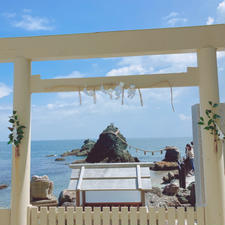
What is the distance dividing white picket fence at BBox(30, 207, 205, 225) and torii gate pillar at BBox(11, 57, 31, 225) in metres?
0.16

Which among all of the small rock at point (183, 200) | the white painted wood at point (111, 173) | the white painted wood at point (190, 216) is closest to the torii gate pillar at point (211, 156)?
the white painted wood at point (190, 216)

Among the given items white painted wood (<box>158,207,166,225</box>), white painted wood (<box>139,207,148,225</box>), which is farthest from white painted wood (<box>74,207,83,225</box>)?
white painted wood (<box>158,207,166,225</box>)

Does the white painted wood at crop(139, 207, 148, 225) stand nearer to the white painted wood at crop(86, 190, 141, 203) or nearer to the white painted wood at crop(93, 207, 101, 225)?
the white painted wood at crop(93, 207, 101, 225)

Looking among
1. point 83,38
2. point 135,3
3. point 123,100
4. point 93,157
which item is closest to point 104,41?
point 83,38

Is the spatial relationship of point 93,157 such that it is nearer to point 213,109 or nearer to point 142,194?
point 142,194

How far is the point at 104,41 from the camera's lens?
9.16 feet

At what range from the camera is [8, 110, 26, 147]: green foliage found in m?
2.70

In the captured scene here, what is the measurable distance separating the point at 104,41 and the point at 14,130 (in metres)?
1.54

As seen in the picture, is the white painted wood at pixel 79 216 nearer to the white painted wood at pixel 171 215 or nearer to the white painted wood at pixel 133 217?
the white painted wood at pixel 133 217

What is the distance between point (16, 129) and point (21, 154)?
12.5 inches

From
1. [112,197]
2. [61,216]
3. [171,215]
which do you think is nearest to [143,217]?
[171,215]

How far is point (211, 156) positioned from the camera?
2590 millimetres

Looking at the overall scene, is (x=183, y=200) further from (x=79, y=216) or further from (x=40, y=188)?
(x=79, y=216)

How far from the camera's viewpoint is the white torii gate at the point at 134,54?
8.52 feet
